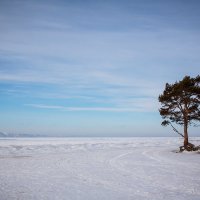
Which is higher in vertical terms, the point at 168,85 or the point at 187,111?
the point at 168,85

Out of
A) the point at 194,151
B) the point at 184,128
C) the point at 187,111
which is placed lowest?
the point at 194,151

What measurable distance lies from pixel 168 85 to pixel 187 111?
445 cm

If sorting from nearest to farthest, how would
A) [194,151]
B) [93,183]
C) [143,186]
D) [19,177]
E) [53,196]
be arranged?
[53,196]
[143,186]
[93,183]
[19,177]
[194,151]

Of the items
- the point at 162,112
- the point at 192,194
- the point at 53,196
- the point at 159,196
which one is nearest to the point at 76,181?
the point at 53,196

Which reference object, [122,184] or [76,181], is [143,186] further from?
[76,181]

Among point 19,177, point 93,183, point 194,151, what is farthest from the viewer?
point 194,151

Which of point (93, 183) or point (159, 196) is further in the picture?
point (93, 183)

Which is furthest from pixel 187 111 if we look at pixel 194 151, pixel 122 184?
pixel 122 184

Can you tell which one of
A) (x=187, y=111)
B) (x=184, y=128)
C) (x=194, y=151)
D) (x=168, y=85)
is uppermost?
(x=168, y=85)

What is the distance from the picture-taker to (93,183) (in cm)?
1252

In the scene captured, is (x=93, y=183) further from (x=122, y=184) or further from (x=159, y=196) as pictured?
(x=159, y=196)

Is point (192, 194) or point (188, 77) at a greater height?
point (188, 77)

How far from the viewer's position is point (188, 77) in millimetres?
34594

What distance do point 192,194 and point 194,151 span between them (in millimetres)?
25587
